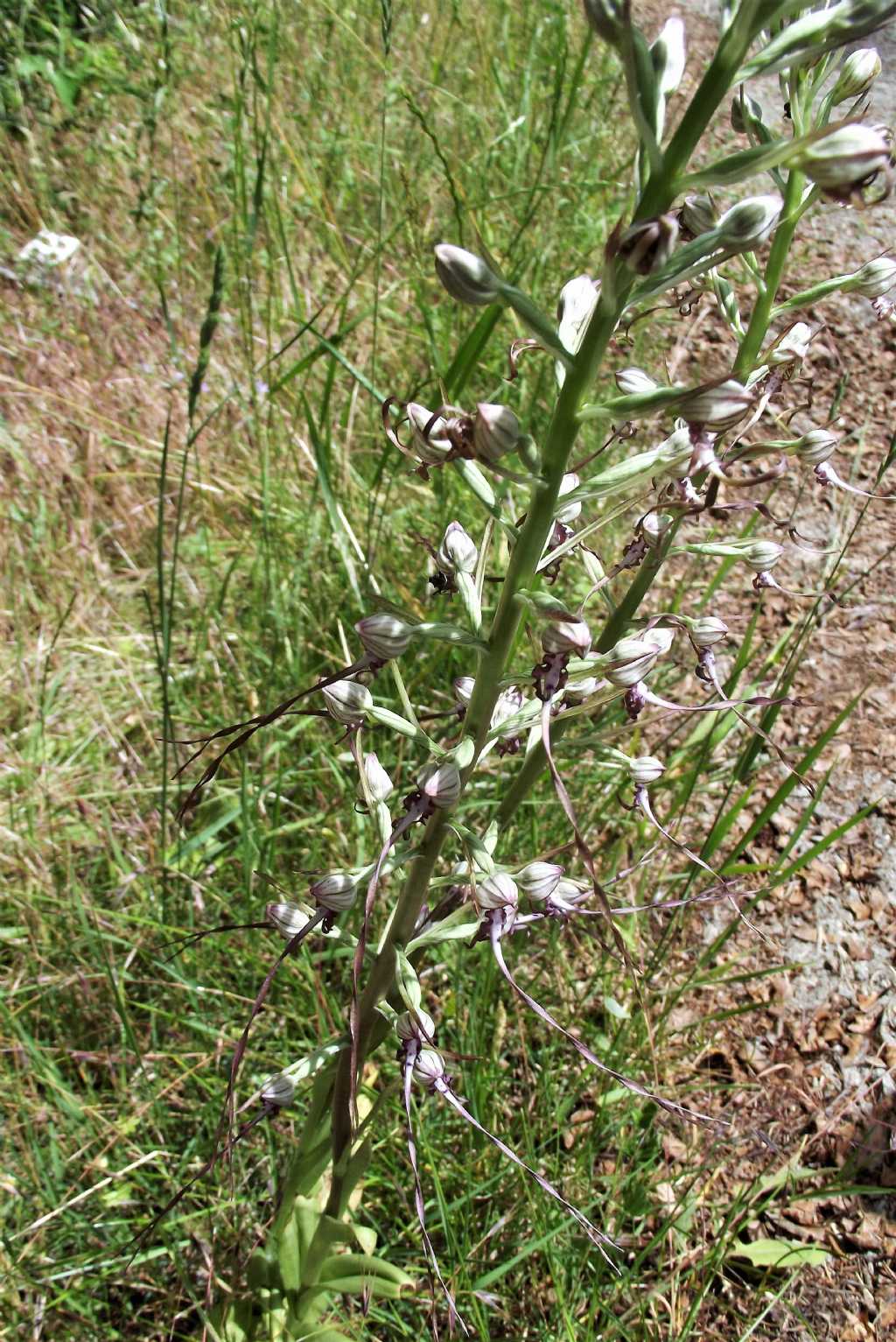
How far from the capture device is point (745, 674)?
8.87 ft

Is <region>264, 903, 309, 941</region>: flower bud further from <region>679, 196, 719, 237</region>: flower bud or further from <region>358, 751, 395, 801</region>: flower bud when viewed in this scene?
<region>679, 196, 719, 237</region>: flower bud

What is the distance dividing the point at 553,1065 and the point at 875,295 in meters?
1.44

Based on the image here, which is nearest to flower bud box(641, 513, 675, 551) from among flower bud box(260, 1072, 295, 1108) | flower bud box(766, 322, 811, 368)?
flower bud box(766, 322, 811, 368)

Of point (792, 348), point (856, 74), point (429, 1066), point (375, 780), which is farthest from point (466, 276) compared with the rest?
point (856, 74)

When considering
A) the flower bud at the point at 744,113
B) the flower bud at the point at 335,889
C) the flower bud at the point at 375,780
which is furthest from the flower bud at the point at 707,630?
the flower bud at the point at 744,113

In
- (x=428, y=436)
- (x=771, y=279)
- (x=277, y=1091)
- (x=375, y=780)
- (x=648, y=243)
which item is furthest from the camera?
(x=771, y=279)

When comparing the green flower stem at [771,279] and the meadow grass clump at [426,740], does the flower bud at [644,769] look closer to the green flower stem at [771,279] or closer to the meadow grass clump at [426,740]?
the meadow grass clump at [426,740]

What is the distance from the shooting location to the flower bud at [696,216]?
117cm

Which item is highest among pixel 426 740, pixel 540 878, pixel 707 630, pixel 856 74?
pixel 856 74

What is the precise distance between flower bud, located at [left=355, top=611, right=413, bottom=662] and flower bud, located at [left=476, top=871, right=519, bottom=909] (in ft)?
0.86

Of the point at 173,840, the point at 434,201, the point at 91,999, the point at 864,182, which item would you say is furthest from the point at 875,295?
the point at 434,201

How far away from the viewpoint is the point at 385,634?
1019 mm

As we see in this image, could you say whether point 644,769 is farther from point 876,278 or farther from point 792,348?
point 876,278

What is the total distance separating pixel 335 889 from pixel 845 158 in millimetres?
858
